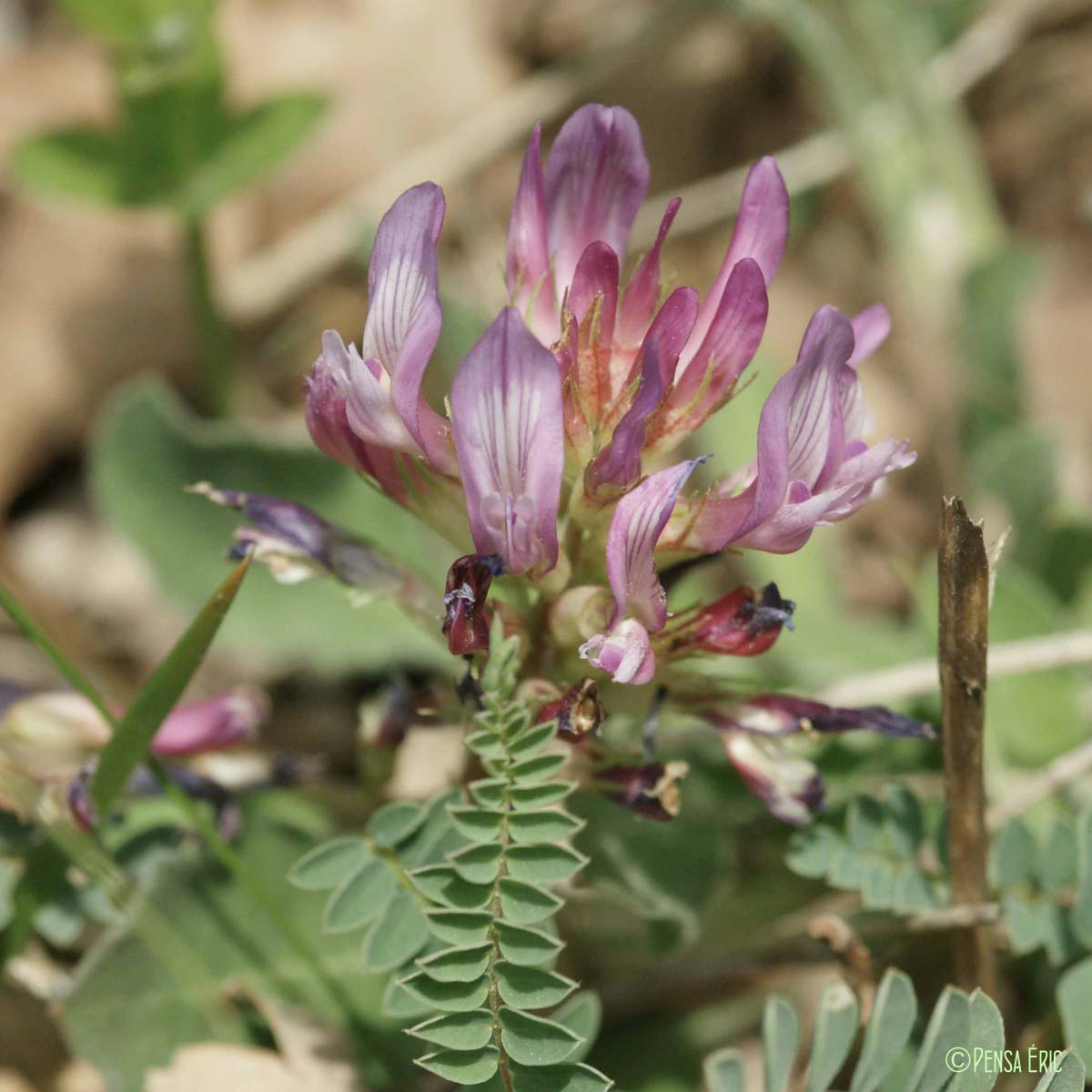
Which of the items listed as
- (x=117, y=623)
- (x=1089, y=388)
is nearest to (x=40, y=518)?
(x=117, y=623)

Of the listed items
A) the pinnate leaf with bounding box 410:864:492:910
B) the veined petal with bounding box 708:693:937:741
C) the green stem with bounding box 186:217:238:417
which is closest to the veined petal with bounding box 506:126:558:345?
the veined petal with bounding box 708:693:937:741

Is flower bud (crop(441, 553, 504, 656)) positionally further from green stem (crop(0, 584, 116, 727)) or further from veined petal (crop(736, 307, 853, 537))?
green stem (crop(0, 584, 116, 727))

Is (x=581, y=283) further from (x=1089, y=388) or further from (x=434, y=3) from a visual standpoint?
(x=434, y=3)

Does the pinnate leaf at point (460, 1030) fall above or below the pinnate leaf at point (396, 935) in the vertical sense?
below

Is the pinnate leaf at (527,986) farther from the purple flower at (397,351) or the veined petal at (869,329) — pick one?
the veined petal at (869,329)

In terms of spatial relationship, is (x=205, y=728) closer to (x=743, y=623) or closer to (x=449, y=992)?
(x=449, y=992)

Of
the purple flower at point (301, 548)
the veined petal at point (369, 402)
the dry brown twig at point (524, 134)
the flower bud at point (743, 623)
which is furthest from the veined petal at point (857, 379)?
the dry brown twig at point (524, 134)

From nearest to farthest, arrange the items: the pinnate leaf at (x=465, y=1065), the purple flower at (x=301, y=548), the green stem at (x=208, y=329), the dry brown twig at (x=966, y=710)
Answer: the pinnate leaf at (x=465, y=1065) < the dry brown twig at (x=966, y=710) < the purple flower at (x=301, y=548) < the green stem at (x=208, y=329)
